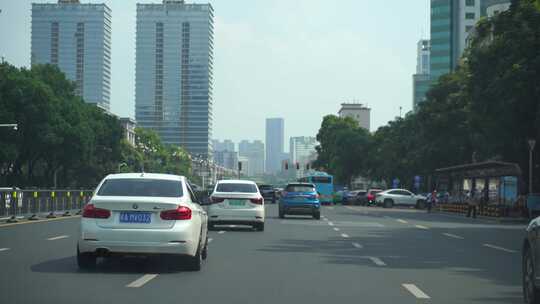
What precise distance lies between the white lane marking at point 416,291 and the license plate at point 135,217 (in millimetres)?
3859

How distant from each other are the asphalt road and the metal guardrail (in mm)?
10804

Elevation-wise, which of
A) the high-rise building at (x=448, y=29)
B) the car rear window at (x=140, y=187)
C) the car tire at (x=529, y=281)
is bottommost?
the car tire at (x=529, y=281)

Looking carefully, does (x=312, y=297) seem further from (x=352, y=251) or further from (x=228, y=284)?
(x=352, y=251)

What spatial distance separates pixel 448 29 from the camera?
140 m

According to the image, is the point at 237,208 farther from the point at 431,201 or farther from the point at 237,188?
the point at 431,201

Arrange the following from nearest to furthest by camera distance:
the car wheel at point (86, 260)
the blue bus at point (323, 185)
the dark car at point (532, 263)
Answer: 1. the dark car at point (532, 263)
2. the car wheel at point (86, 260)
3. the blue bus at point (323, 185)

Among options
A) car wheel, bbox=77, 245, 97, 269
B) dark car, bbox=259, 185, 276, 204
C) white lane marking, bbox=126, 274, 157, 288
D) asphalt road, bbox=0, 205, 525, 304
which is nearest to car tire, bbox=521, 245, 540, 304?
asphalt road, bbox=0, 205, 525, 304

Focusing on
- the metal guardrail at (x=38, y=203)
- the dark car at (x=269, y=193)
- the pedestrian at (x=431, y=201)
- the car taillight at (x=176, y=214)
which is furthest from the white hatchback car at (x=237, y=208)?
the dark car at (x=269, y=193)

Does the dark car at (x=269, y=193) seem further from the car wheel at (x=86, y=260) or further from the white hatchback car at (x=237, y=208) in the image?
the car wheel at (x=86, y=260)

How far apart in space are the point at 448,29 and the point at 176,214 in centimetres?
13088

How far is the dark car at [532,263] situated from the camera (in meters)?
9.84

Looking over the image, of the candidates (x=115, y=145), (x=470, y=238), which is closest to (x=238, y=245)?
(x=470, y=238)

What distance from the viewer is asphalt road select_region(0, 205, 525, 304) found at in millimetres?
10797

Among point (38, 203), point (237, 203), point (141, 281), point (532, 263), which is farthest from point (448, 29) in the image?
point (532, 263)
